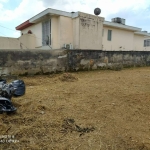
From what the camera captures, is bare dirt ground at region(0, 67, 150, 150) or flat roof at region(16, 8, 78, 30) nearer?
bare dirt ground at region(0, 67, 150, 150)

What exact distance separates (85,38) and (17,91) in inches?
277

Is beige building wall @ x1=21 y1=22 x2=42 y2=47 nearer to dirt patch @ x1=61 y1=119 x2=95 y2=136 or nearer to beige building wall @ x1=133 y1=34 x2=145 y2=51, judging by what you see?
dirt patch @ x1=61 y1=119 x2=95 y2=136

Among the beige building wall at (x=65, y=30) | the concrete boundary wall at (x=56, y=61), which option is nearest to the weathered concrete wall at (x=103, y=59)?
the concrete boundary wall at (x=56, y=61)

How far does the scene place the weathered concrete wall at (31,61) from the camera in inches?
216

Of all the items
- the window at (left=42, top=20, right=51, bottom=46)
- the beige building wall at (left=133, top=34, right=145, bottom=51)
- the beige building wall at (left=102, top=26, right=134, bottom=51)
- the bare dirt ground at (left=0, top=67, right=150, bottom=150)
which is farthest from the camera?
the beige building wall at (left=133, top=34, right=145, bottom=51)

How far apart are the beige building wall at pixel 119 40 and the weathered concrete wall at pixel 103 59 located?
2378 mm

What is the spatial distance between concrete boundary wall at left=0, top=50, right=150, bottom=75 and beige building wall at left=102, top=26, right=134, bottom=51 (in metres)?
2.51

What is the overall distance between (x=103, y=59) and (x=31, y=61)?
13.4 feet

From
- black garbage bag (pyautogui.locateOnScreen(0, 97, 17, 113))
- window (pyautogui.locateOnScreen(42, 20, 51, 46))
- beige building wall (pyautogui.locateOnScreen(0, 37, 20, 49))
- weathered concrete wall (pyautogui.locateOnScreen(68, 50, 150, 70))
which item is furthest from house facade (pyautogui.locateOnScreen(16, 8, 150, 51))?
black garbage bag (pyautogui.locateOnScreen(0, 97, 17, 113))

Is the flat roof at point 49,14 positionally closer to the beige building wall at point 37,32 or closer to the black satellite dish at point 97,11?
the beige building wall at point 37,32

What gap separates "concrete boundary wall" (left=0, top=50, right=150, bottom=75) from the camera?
5.59m

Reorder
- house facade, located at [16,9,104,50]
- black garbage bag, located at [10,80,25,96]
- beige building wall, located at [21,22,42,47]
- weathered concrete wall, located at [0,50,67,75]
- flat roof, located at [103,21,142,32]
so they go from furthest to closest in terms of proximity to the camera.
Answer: flat roof, located at [103,21,142,32], beige building wall, located at [21,22,42,47], house facade, located at [16,9,104,50], weathered concrete wall, located at [0,50,67,75], black garbage bag, located at [10,80,25,96]

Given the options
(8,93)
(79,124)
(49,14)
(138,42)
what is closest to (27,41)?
(49,14)

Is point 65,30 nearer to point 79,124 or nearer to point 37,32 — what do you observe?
point 37,32
